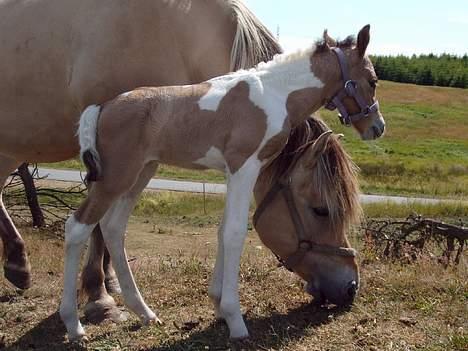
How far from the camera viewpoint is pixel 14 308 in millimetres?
4922

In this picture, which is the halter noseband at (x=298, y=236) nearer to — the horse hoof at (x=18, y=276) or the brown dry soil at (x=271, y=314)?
the brown dry soil at (x=271, y=314)

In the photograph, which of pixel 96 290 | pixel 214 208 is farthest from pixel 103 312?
pixel 214 208

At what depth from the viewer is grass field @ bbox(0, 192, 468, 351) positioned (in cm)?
387

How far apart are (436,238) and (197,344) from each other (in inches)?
180

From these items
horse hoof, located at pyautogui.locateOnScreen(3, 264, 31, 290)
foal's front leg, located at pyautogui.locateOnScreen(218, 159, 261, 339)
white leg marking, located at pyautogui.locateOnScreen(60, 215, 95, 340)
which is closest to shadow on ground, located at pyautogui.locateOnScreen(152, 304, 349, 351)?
foal's front leg, located at pyautogui.locateOnScreen(218, 159, 261, 339)

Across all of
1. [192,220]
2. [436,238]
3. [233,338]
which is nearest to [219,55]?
[233,338]

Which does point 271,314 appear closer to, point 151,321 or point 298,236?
point 298,236

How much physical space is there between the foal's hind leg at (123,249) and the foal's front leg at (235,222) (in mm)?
707

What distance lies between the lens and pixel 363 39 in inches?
148

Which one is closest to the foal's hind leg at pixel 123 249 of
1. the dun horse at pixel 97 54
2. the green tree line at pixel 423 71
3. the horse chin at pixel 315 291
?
the dun horse at pixel 97 54

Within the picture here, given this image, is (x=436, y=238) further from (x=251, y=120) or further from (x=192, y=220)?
(x=192, y=220)

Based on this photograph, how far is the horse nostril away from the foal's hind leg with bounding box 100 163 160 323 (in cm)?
119

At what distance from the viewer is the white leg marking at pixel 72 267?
3814 mm

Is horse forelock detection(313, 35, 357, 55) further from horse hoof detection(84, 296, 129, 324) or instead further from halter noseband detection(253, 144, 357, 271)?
horse hoof detection(84, 296, 129, 324)
